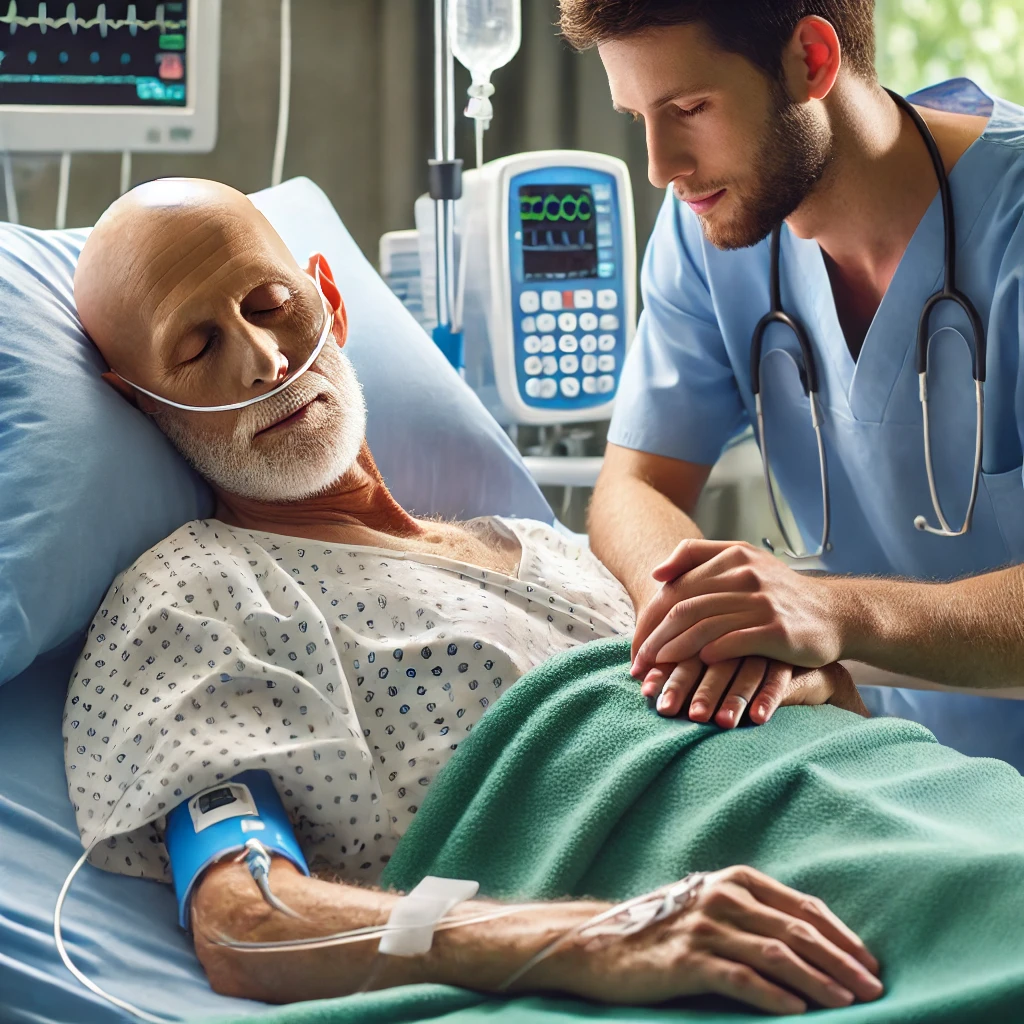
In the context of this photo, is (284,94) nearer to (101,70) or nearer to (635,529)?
(101,70)

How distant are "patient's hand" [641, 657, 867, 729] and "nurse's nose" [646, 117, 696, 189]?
2.04 feet

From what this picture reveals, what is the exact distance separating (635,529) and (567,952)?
2.76 feet

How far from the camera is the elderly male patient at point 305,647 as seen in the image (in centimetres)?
89

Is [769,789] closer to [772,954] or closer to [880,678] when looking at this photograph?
[772,954]

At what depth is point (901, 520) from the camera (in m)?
1.63

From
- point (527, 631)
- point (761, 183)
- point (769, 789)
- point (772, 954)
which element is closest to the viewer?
point (772, 954)

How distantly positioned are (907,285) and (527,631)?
675 mm

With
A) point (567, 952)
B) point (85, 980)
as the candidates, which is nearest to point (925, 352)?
point (567, 952)

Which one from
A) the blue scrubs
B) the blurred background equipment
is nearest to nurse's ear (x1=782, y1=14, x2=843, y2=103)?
the blue scrubs

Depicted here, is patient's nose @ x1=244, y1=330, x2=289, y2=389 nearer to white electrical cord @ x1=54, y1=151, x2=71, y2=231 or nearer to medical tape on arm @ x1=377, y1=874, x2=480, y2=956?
medical tape on arm @ x1=377, y1=874, x2=480, y2=956

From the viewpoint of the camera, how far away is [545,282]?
2.14 metres

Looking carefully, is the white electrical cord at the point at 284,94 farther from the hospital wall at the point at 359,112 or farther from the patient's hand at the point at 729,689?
the patient's hand at the point at 729,689

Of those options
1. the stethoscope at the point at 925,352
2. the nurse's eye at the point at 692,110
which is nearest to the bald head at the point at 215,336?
the nurse's eye at the point at 692,110

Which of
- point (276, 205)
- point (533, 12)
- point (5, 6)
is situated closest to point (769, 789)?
point (276, 205)
